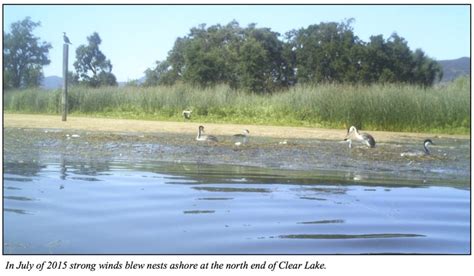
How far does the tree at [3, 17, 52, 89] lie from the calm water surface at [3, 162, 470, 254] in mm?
21936

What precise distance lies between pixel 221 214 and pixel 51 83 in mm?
27398

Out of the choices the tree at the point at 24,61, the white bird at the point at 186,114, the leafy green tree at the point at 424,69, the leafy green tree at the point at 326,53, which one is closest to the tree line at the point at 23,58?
the tree at the point at 24,61

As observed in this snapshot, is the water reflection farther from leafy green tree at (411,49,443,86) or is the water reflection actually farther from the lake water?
leafy green tree at (411,49,443,86)

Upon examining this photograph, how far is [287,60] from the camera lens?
179ft

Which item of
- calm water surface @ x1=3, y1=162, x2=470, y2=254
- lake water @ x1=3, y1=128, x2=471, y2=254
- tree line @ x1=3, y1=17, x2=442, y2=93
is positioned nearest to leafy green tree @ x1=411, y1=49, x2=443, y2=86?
tree line @ x1=3, y1=17, x2=442, y2=93

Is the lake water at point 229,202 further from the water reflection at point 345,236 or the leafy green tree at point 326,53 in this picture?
the leafy green tree at point 326,53

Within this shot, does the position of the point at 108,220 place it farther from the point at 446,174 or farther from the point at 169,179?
the point at 446,174

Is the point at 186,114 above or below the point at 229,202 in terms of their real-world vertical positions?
above

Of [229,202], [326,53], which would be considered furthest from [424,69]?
[229,202]

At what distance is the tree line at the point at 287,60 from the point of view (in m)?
48.6

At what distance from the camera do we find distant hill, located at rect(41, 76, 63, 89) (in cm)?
3272

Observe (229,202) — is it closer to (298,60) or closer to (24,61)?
(24,61)

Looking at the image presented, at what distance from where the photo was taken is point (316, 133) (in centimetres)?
2095
